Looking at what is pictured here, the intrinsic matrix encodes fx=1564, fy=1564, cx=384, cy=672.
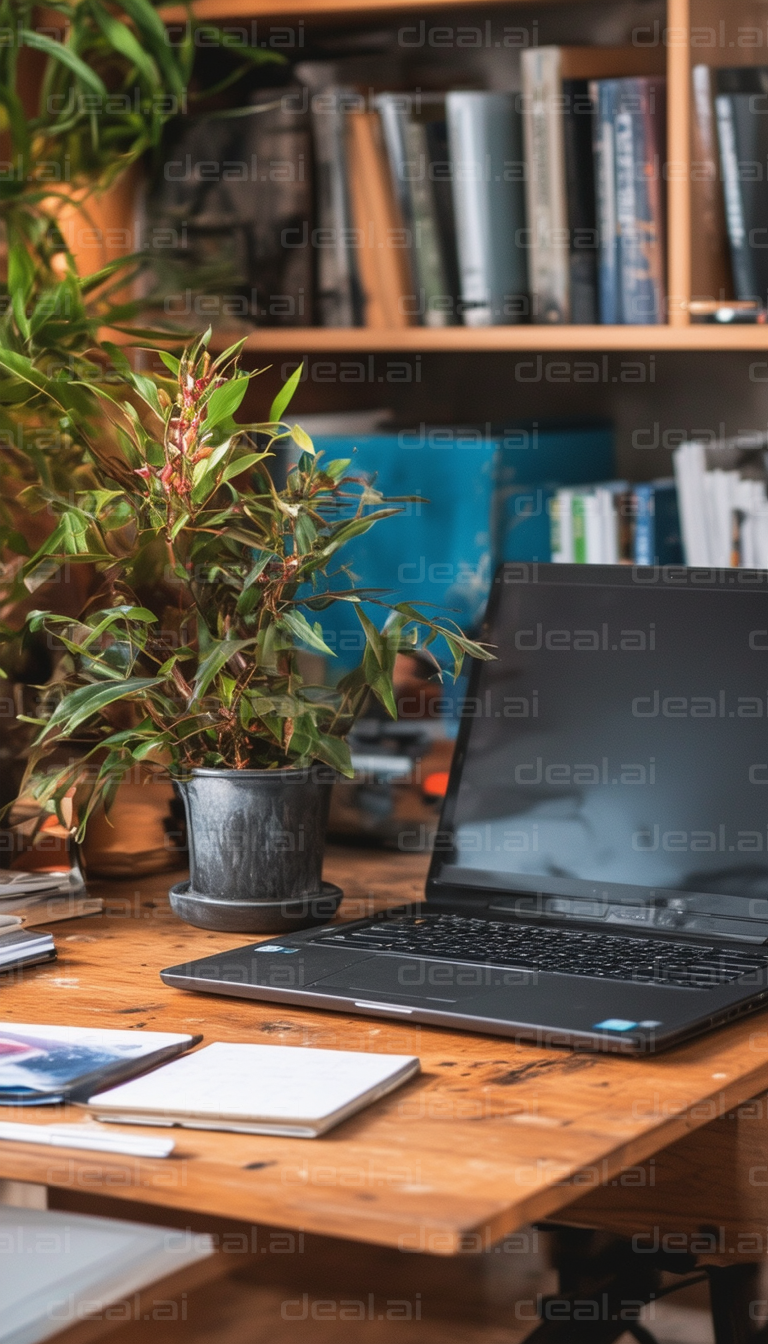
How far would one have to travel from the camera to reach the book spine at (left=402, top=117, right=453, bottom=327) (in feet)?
5.98

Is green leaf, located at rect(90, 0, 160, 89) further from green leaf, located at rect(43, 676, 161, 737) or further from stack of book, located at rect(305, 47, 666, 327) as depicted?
green leaf, located at rect(43, 676, 161, 737)

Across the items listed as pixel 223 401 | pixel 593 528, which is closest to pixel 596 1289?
pixel 223 401

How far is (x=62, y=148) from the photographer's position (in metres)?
1.85

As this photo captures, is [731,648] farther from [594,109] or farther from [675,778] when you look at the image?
[594,109]

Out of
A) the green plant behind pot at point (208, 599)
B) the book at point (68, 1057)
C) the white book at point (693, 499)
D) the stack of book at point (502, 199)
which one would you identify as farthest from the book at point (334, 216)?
the book at point (68, 1057)

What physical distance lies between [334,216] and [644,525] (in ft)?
1.74

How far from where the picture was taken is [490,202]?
1.79 metres

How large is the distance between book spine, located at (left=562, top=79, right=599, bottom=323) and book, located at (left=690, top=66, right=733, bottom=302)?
4.6 inches

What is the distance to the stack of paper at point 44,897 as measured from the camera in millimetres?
1348

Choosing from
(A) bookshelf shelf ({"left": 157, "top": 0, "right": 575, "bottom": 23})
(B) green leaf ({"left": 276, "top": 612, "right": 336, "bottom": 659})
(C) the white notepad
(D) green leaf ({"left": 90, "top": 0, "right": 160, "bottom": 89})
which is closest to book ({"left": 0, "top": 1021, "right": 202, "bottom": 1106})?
(C) the white notepad

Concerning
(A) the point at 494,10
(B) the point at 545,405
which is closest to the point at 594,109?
(A) the point at 494,10

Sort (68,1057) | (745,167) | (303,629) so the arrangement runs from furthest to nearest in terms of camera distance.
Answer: (745,167), (303,629), (68,1057)

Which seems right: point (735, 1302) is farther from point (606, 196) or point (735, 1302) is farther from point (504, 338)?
point (606, 196)

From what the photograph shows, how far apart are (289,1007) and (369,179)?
1.12m
